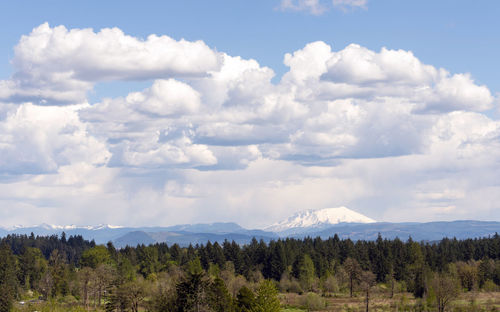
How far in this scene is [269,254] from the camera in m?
199

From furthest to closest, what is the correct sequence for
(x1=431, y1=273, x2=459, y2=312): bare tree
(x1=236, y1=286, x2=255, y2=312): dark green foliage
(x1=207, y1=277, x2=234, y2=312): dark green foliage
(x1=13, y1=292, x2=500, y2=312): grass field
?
1. (x1=13, y1=292, x2=500, y2=312): grass field
2. (x1=431, y1=273, x2=459, y2=312): bare tree
3. (x1=236, y1=286, x2=255, y2=312): dark green foliage
4. (x1=207, y1=277, x2=234, y2=312): dark green foliage

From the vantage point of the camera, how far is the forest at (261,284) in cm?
10188

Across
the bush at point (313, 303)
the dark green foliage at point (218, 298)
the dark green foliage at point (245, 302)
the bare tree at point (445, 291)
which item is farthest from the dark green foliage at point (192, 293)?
the bare tree at point (445, 291)

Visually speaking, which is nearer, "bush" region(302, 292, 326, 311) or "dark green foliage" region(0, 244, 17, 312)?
"dark green foliage" region(0, 244, 17, 312)

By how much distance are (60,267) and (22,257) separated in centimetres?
2359

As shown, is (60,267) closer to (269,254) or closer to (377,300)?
(269,254)

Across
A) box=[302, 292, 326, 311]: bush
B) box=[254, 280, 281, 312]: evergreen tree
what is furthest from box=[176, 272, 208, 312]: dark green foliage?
box=[302, 292, 326, 311]: bush

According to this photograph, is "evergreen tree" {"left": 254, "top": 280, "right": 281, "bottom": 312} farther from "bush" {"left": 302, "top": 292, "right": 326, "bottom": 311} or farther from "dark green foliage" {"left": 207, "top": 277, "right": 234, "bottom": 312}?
"bush" {"left": 302, "top": 292, "right": 326, "bottom": 311}

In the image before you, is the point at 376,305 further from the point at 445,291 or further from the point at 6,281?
the point at 6,281

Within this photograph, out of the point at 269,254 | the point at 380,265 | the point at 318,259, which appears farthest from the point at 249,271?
the point at 380,265

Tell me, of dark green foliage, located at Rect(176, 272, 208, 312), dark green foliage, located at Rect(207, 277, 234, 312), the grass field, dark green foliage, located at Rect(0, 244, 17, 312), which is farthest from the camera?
the grass field

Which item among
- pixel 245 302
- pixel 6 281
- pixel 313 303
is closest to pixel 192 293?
pixel 245 302

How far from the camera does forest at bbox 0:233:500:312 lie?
102 metres

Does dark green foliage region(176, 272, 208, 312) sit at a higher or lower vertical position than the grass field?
higher
